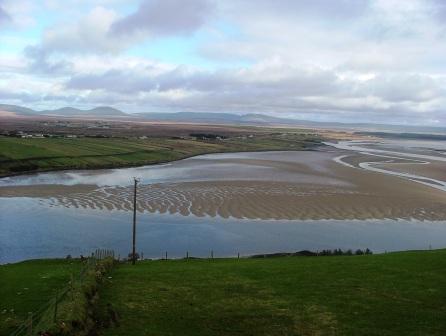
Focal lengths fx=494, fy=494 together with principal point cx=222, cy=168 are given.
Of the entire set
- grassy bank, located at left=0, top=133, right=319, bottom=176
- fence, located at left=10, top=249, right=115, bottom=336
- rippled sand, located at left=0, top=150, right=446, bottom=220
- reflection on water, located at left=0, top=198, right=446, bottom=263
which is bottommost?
reflection on water, located at left=0, top=198, right=446, bottom=263

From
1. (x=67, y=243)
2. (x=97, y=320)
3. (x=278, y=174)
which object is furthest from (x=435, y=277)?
(x=278, y=174)

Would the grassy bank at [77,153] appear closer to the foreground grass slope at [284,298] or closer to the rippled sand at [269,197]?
the rippled sand at [269,197]

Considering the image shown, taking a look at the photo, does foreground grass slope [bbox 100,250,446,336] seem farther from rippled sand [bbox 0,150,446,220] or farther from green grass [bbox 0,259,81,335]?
rippled sand [bbox 0,150,446,220]

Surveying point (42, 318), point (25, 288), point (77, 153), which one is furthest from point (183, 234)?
point (77, 153)

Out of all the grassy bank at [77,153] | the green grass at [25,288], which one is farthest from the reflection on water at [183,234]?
the grassy bank at [77,153]

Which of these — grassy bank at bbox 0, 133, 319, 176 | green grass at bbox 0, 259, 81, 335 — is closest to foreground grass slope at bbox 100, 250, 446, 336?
green grass at bbox 0, 259, 81, 335

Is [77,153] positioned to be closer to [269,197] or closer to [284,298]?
[269,197]
